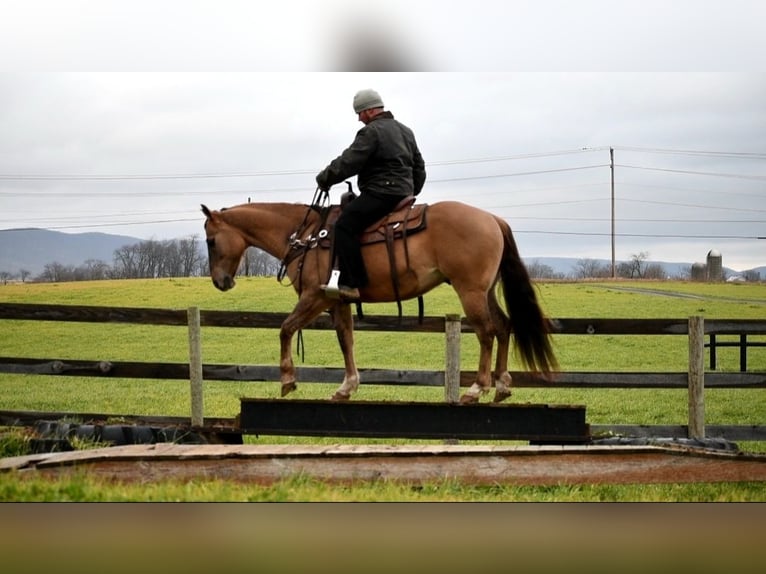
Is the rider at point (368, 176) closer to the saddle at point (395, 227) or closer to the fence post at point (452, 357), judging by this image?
the saddle at point (395, 227)

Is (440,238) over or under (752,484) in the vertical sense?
over

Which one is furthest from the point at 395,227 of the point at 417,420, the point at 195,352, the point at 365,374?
the point at 195,352

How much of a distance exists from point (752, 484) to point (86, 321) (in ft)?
15.4

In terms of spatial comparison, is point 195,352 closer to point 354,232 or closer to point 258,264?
point 258,264

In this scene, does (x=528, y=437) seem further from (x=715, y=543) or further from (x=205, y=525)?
(x=205, y=525)

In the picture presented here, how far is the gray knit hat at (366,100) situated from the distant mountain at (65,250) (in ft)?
5.40

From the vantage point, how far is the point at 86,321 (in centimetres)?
669

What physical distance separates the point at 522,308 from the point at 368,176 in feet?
4.08

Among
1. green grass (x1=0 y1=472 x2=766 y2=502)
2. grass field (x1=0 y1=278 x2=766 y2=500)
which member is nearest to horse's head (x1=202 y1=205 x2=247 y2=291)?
grass field (x1=0 y1=278 x2=766 y2=500)

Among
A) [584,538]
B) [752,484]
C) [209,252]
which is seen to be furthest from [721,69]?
[209,252]

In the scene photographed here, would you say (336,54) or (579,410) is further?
(336,54)

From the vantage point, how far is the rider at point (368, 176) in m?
5.29

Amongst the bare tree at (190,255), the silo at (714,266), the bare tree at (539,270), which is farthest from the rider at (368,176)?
the silo at (714,266)

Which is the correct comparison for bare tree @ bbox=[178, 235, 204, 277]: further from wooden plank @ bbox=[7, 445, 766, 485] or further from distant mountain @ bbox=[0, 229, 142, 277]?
wooden plank @ bbox=[7, 445, 766, 485]
